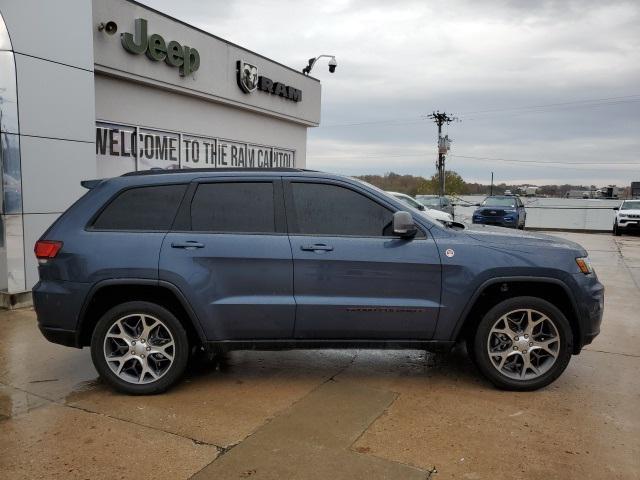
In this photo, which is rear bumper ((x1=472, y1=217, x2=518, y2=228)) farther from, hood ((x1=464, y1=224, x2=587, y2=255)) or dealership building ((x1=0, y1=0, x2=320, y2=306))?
hood ((x1=464, y1=224, x2=587, y2=255))

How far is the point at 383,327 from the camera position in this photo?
4293 millimetres

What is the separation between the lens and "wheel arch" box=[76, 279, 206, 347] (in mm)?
4199

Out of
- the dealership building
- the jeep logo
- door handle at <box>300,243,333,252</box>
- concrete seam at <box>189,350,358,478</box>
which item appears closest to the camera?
concrete seam at <box>189,350,358,478</box>

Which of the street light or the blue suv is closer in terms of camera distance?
the blue suv

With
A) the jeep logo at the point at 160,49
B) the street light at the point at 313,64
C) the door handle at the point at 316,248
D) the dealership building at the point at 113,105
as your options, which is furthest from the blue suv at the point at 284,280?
the street light at the point at 313,64

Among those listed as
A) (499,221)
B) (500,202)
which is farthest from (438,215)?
(500,202)

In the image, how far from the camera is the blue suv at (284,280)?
4.23 metres

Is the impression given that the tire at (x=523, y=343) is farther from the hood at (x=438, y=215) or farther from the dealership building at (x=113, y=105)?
the dealership building at (x=113, y=105)

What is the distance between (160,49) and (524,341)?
29.6ft

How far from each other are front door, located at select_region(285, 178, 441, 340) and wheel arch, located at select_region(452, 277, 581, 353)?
Result: 1.02 feet

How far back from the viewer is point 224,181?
4469mm

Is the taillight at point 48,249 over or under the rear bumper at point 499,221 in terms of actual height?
over

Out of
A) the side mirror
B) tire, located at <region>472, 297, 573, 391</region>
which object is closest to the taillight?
the side mirror

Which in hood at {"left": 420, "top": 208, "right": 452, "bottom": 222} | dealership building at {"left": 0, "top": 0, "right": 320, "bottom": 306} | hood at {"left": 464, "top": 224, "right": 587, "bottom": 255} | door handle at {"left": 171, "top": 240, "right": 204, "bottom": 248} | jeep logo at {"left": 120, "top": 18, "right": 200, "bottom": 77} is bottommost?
door handle at {"left": 171, "top": 240, "right": 204, "bottom": 248}
